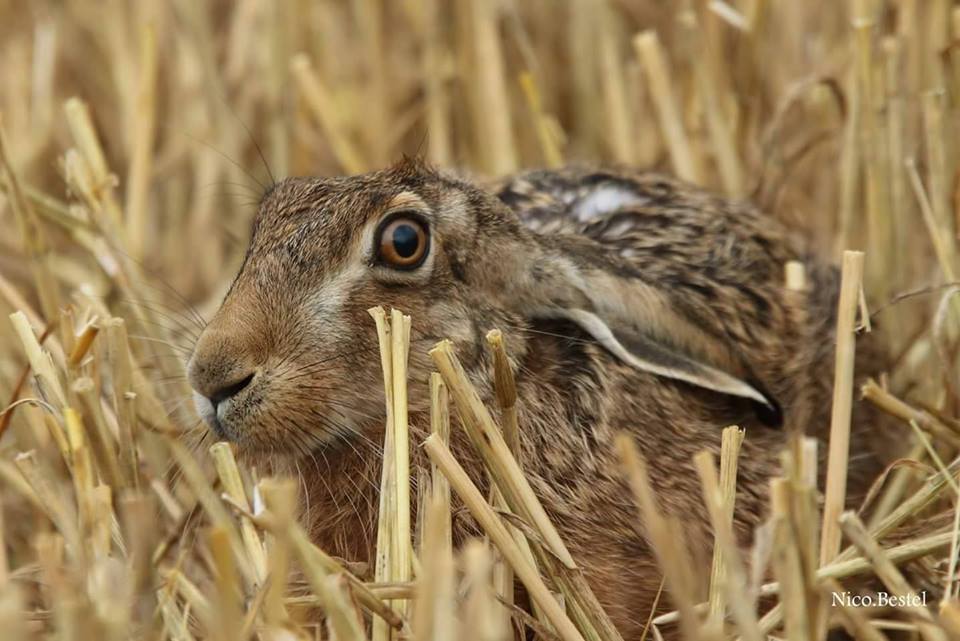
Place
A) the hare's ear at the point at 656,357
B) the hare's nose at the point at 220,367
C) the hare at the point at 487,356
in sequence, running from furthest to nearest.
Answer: the hare's ear at the point at 656,357 → the hare at the point at 487,356 → the hare's nose at the point at 220,367

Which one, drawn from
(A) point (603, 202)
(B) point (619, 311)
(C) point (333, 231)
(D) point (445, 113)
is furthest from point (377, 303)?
(D) point (445, 113)

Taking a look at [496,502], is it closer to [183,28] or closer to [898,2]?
[898,2]

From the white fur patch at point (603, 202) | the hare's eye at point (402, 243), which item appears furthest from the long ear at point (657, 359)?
the white fur patch at point (603, 202)

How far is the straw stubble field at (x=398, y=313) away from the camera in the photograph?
2.84m

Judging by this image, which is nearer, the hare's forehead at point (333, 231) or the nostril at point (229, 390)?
the nostril at point (229, 390)

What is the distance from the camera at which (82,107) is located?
189 inches

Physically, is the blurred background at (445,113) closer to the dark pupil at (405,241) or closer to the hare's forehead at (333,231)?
the hare's forehead at (333,231)

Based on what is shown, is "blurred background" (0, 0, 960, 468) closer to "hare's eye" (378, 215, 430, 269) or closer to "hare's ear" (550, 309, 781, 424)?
"hare's ear" (550, 309, 781, 424)

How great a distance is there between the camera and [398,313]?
10.3 feet

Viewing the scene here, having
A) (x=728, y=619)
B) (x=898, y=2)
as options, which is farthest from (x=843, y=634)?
(x=898, y=2)

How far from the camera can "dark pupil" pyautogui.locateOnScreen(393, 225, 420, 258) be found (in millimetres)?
3529

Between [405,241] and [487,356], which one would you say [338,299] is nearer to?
[405,241]

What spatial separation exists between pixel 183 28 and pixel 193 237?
0.93 m

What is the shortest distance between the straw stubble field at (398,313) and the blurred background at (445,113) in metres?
0.02
